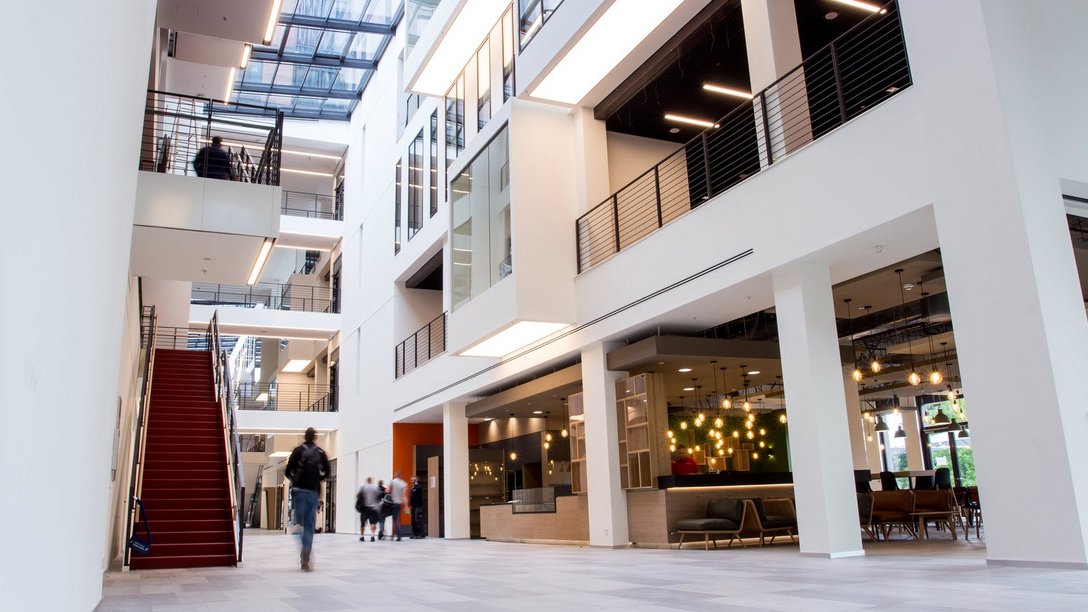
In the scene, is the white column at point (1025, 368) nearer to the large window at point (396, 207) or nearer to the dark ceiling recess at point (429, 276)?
the dark ceiling recess at point (429, 276)

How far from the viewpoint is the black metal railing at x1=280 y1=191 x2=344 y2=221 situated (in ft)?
106

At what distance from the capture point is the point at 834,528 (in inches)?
322

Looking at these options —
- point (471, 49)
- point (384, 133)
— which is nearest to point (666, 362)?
point (471, 49)

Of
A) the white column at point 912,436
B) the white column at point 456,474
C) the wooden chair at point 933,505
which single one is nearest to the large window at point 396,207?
the white column at point 456,474

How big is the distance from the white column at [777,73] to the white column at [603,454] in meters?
4.26

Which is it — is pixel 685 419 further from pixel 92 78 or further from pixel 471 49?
pixel 92 78

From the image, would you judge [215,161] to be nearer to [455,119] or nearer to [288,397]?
[455,119]

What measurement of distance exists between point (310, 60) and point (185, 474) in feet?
50.5

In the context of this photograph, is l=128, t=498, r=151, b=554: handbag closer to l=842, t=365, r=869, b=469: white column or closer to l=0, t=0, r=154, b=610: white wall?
l=0, t=0, r=154, b=610: white wall

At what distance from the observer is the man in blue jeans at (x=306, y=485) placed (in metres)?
8.87

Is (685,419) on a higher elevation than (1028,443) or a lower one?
higher

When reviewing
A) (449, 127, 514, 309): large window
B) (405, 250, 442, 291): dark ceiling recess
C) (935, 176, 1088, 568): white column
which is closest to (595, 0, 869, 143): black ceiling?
(449, 127, 514, 309): large window

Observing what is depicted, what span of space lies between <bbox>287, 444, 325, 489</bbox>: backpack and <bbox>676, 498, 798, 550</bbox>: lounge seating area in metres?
4.91

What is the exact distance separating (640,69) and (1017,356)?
7703 mm
